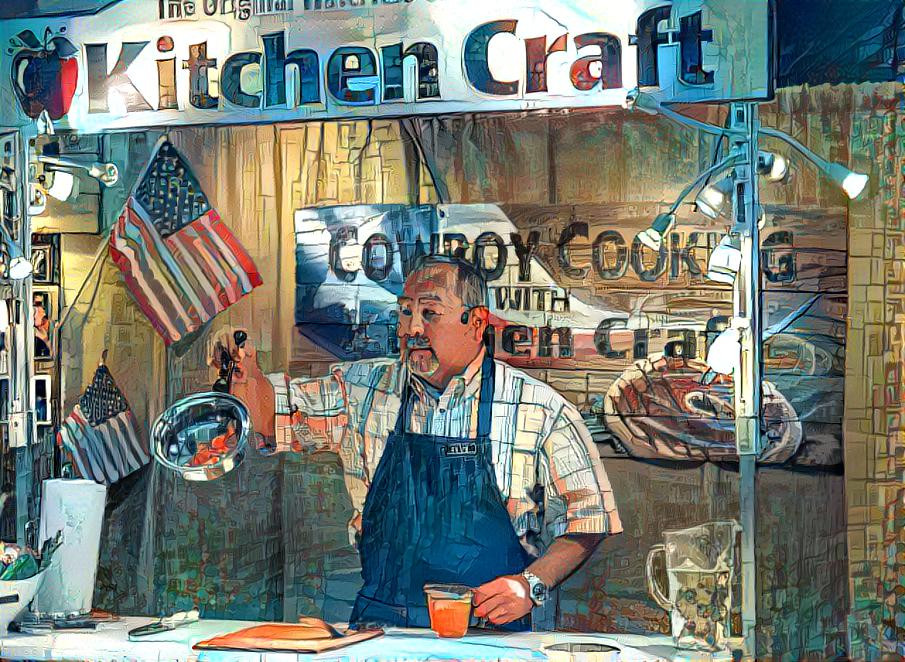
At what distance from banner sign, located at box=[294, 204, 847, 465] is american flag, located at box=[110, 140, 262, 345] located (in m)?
0.34

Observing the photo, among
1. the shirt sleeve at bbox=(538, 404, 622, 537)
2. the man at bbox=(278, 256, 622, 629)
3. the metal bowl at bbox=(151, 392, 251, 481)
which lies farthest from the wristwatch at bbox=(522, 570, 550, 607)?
the metal bowl at bbox=(151, 392, 251, 481)

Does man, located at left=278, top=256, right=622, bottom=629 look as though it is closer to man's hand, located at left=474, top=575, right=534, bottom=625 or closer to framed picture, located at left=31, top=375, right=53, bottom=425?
man's hand, located at left=474, top=575, right=534, bottom=625

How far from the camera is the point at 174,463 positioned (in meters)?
3.23

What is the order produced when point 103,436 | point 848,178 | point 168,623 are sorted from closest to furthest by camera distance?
point 848,178, point 168,623, point 103,436

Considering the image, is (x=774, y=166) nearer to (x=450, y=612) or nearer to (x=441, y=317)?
(x=441, y=317)

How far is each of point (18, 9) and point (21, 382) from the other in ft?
3.83

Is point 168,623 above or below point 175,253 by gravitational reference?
below

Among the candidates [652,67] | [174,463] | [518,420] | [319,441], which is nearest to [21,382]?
[174,463]

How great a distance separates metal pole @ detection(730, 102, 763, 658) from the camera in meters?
2.97

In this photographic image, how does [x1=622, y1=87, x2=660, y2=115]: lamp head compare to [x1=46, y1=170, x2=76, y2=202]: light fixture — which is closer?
[x1=622, y1=87, x2=660, y2=115]: lamp head

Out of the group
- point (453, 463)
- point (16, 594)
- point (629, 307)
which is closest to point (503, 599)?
point (453, 463)

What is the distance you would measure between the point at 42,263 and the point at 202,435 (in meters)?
0.75

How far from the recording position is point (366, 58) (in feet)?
10.2

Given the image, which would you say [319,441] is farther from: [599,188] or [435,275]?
[599,188]
